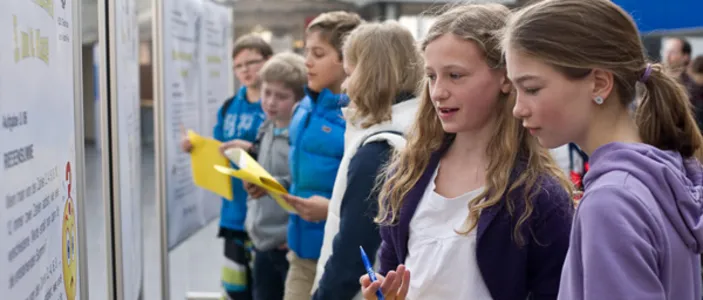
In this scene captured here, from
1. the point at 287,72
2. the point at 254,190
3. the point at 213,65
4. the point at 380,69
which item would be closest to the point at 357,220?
the point at 380,69

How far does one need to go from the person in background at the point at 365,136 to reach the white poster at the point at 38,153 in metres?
0.71

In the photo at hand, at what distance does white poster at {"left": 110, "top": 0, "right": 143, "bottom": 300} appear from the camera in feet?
7.17

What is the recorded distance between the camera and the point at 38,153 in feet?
4.16

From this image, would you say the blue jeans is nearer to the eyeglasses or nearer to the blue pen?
the eyeglasses

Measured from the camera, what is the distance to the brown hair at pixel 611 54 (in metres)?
1.28

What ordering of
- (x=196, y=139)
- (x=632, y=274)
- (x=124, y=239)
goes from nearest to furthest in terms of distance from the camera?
(x=632, y=274) < (x=124, y=239) < (x=196, y=139)

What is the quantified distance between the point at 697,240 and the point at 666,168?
0.11 m

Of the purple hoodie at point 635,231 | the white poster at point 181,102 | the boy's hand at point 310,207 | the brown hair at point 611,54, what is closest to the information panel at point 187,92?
the white poster at point 181,102

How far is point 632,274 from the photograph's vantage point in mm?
1108

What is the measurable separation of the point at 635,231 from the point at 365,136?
109 cm

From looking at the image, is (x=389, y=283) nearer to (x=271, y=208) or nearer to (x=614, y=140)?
(x=614, y=140)

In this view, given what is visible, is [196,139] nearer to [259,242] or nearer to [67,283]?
[259,242]

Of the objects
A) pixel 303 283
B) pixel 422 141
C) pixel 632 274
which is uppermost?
pixel 422 141

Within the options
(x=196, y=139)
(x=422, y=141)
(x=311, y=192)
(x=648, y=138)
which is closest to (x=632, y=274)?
(x=648, y=138)
